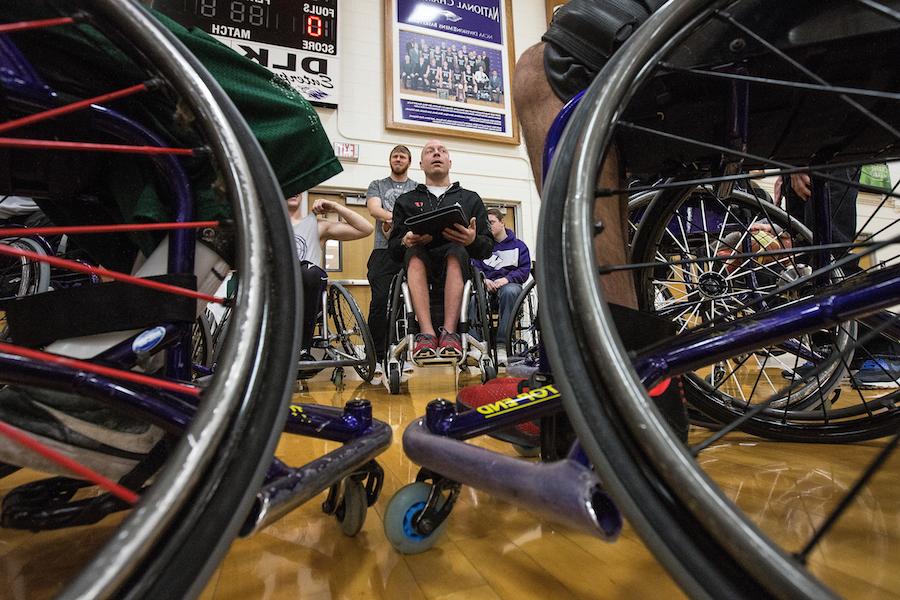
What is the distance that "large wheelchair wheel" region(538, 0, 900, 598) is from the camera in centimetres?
22

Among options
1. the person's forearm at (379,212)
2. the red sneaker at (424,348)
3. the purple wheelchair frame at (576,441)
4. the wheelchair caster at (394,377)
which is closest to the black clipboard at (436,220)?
the red sneaker at (424,348)

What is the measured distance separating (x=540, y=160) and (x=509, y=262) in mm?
2669

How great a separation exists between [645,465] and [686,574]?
5 centimetres

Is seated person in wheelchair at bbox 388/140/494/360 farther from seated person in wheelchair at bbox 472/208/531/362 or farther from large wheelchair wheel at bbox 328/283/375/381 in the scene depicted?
seated person in wheelchair at bbox 472/208/531/362

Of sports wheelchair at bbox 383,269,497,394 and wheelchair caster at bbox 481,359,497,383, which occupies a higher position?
sports wheelchair at bbox 383,269,497,394

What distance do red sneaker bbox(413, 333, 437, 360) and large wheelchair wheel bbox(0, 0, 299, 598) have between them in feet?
4.81

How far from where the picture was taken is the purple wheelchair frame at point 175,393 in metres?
0.35

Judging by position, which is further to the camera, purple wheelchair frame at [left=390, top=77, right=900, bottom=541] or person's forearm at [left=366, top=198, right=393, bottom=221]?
person's forearm at [left=366, top=198, right=393, bottom=221]

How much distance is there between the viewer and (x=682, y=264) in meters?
0.39

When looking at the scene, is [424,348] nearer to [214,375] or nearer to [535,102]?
[535,102]

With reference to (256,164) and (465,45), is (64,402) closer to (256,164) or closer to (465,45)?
(256,164)

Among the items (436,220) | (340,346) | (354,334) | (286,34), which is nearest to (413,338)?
(436,220)

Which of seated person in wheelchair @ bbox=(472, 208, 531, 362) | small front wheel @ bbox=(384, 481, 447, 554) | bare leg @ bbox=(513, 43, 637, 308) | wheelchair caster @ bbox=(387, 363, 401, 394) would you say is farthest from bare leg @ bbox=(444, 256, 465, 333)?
small front wheel @ bbox=(384, 481, 447, 554)

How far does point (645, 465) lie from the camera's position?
0.25 meters
